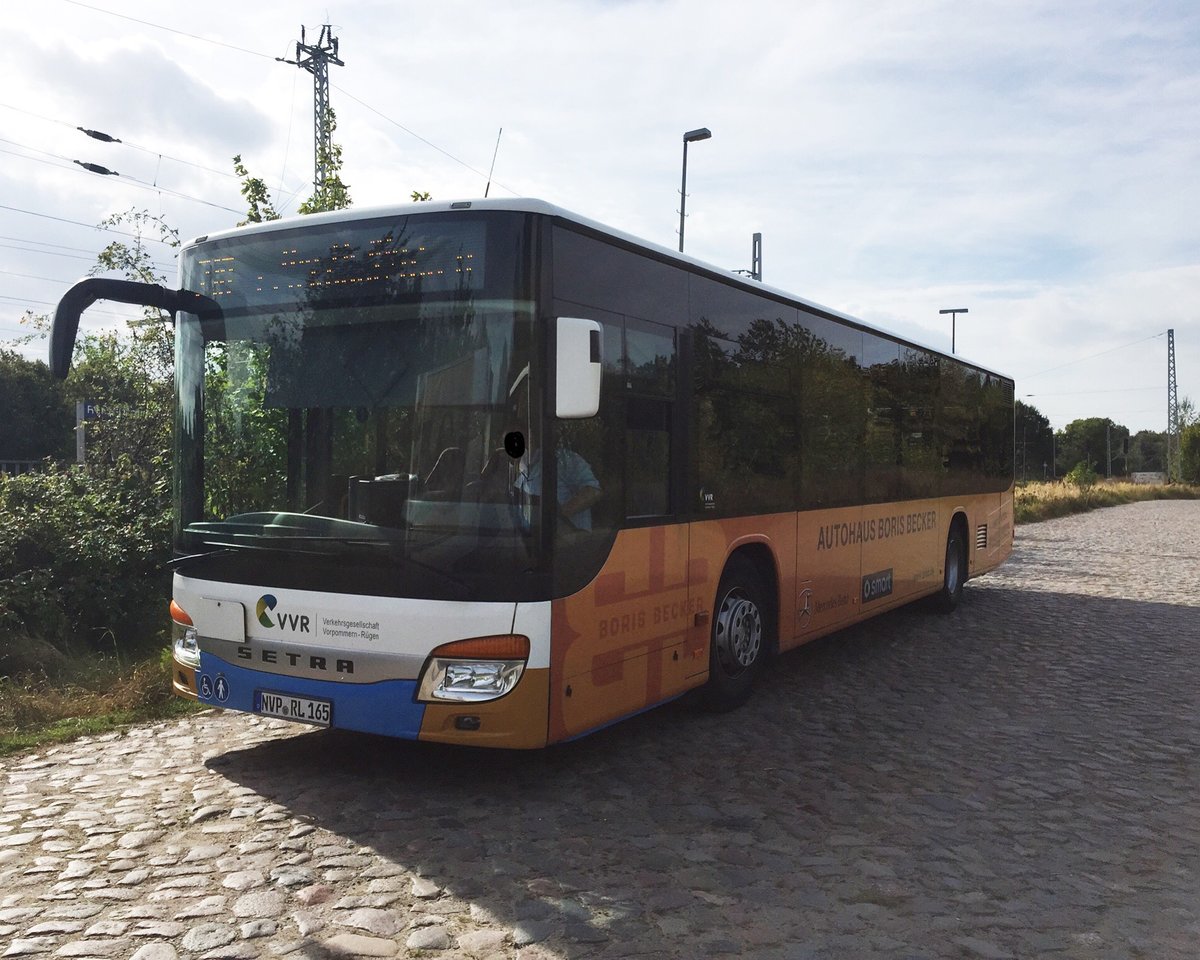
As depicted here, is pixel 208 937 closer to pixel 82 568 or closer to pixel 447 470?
pixel 447 470

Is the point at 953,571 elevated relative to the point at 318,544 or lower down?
lower down

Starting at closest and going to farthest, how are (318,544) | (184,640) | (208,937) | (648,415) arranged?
(208,937) → (318,544) → (184,640) → (648,415)

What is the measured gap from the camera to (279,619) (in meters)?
5.95

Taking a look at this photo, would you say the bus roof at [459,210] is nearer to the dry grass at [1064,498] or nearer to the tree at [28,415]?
the dry grass at [1064,498]

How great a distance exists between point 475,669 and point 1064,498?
45.4 metres

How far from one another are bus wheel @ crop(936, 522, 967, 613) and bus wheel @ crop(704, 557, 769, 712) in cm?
576

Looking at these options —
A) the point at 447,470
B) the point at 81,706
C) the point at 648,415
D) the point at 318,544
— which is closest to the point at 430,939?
the point at 447,470

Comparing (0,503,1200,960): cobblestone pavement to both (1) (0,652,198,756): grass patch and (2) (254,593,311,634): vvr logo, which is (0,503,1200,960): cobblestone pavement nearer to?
(1) (0,652,198,756): grass patch

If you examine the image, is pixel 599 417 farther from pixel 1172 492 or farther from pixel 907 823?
pixel 1172 492

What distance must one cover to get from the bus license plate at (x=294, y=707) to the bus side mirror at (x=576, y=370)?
194cm

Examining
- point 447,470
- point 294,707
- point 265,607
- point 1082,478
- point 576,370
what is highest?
point 576,370

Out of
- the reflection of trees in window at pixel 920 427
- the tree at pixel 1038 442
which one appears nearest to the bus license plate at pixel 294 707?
the reflection of trees in window at pixel 920 427

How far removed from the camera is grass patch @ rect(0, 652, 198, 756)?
24.0 ft

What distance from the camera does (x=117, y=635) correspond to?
1108 cm
